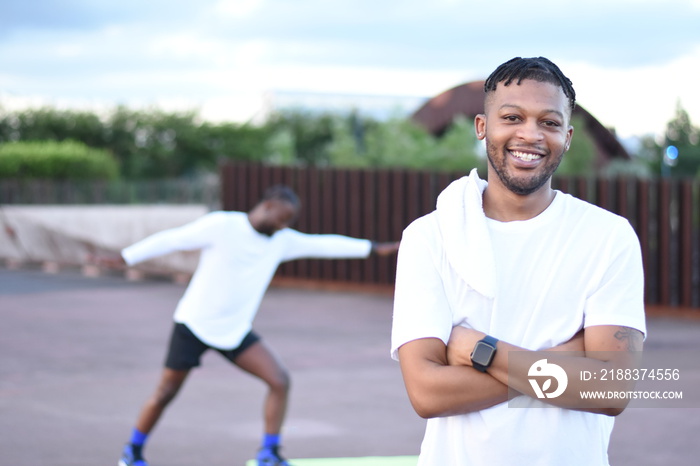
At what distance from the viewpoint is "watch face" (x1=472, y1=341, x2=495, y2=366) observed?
2.46 metres

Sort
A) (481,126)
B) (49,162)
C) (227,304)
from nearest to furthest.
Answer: (481,126) < (227,304) < (49,162)

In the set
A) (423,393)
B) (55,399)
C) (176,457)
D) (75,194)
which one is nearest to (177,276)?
(75,194)

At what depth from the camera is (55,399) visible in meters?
8.58

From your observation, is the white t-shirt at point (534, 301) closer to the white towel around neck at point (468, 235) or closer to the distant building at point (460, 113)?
the white towel around neck at point (468, 235)

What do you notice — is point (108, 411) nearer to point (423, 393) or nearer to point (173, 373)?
point (173, 373)

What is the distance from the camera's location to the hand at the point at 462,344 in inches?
98.3

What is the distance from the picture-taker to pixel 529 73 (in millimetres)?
2613

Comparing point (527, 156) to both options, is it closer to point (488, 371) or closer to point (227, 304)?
point (488, 371)

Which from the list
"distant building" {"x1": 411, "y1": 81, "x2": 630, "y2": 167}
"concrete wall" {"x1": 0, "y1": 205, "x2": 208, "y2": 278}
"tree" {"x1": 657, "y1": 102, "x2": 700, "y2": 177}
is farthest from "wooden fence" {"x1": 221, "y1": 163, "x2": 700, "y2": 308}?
"tree" {"x1": 657, "y1": 102, "x2": 700, "y2": 177}

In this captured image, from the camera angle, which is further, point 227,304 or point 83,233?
point 83,233

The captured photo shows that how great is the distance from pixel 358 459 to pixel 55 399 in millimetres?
3434

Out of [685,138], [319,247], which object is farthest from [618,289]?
[685,138]

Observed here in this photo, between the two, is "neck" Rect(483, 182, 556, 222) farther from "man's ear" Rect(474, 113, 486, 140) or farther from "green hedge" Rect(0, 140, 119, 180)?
"green hedge" Rect(0, 140, 119, 180)

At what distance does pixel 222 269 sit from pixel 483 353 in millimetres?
4192
